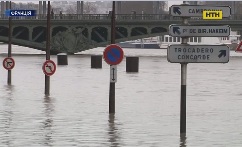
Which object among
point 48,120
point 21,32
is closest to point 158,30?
point 21,32

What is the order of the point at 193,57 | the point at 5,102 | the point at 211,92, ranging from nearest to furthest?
1. the point at 193,57
2. the point at 5,102
3. the point at 211,92

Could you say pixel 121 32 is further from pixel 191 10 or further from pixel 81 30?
pixel 191 10

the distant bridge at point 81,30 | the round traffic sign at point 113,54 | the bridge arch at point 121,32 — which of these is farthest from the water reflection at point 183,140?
the bridge arch at point 121,32

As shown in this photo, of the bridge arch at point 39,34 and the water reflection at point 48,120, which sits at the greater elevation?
the bridge arch at point 39,34

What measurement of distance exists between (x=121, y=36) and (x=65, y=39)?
537 centimetres

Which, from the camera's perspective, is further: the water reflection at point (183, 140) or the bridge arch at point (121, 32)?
the bridge arch at point (121, 32)

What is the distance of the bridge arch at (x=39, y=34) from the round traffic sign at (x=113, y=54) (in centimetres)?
7613

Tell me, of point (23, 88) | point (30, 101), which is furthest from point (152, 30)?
point (30, 101)

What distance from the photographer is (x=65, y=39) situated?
10006 cm

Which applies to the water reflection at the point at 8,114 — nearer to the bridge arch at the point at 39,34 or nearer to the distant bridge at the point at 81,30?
the distant bridge at the point at 81,30


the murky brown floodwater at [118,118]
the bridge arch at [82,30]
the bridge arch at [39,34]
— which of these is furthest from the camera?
the bridge arch at [82,30]

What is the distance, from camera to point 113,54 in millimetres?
23453

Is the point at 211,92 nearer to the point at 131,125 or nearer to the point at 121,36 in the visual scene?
the point at 131,125

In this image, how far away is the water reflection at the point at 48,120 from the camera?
18.5 meters
